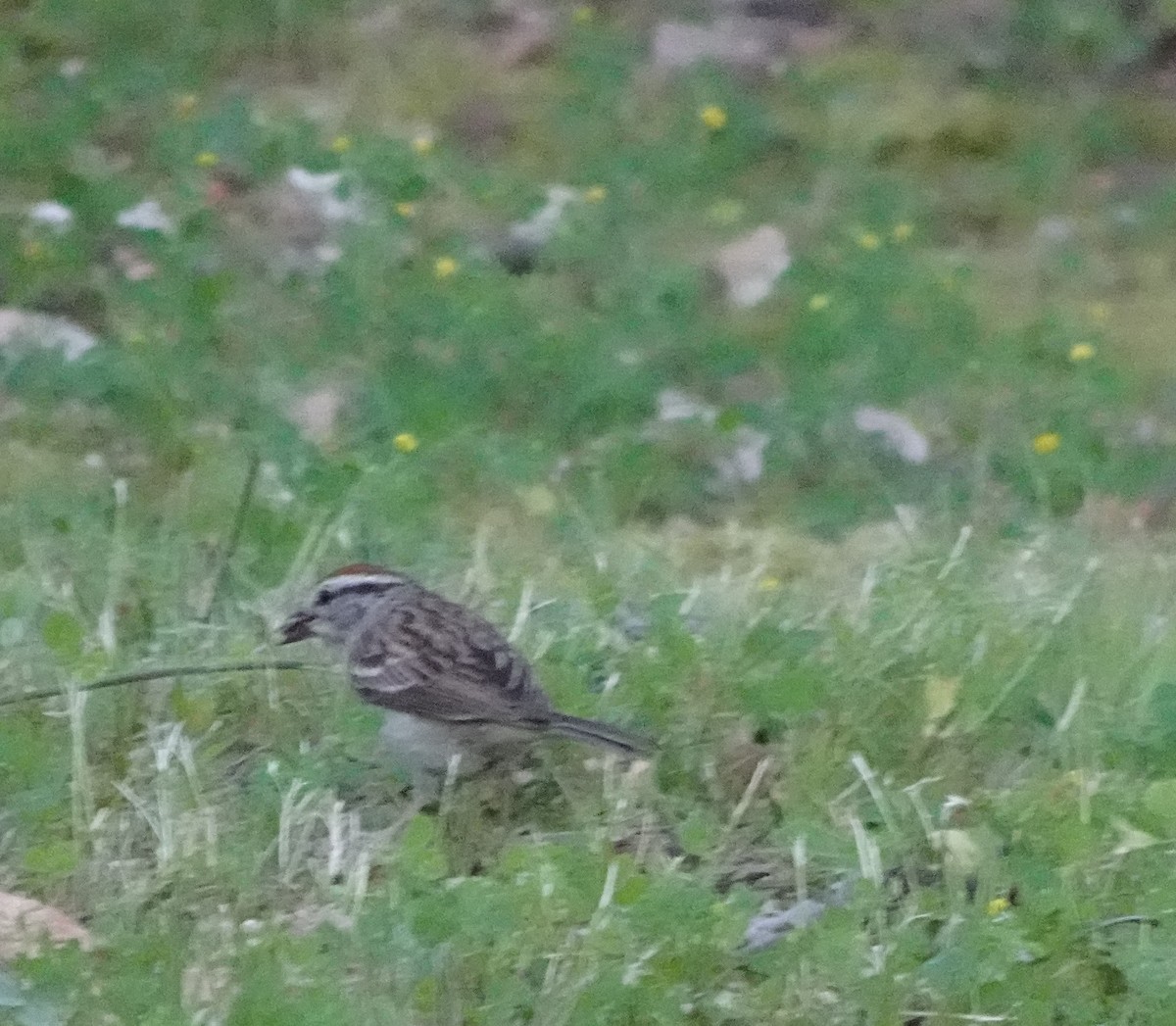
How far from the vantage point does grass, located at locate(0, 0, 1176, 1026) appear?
371cm

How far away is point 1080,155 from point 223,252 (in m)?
3.47

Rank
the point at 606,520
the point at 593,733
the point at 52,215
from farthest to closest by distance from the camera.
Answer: the point at 52,215 < the point at 606,520 < the point at 593,733

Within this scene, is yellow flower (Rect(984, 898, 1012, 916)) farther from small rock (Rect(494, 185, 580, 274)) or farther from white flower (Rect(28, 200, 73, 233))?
white flower (Rect(28, 200, 73, 233))

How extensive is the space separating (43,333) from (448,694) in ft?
9.56

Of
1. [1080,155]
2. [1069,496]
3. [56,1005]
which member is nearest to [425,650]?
[56,1005]

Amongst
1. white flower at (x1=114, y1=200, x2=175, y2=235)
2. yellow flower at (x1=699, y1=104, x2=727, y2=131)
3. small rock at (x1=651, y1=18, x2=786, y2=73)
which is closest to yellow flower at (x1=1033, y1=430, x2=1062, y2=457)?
yellow flower at (x1=699, y1=104, x2=727, y2=131)

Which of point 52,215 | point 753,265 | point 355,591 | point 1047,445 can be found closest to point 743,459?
point 1047,445

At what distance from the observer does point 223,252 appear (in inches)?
293

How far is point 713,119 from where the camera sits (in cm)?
851

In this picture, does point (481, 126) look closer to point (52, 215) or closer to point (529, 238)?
point (529, 238)

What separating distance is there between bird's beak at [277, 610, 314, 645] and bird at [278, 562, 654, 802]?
10 centimetres

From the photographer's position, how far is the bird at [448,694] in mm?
4262

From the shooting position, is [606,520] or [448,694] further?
[606,520]

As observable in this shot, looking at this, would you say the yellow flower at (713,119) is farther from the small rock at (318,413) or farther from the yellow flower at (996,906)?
the yellow flower at (996,906)
